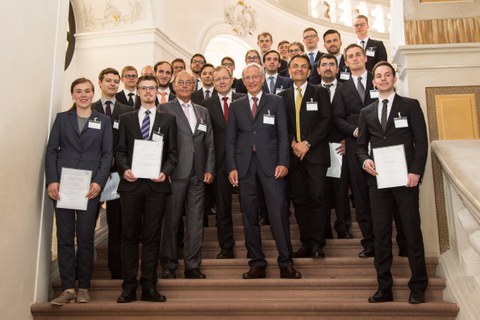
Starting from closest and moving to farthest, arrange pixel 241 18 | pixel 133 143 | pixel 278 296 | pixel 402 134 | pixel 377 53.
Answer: pixel 402 134, pixel 278 296, pixel 133 143, pixel 377 53, pixel 241 18

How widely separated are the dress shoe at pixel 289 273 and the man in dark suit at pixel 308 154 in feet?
0.83

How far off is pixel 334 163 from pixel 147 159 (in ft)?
4.94

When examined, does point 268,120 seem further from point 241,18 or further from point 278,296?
point 241,18

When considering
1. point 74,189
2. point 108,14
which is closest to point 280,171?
point 74,189

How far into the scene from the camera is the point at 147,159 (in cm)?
348

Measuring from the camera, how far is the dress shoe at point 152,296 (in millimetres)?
3324

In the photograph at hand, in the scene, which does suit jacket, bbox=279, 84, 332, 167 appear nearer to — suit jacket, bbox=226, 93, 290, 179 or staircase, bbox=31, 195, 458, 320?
suit jacket, bbox=226, 93, 290, 179

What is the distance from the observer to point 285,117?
12.2 feet

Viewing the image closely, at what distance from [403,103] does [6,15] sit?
267 centimetres

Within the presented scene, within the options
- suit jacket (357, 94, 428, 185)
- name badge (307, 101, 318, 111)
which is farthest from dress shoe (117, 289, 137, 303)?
name badge (307, 101, 318, 111)

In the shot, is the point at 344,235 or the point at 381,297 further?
the point at 344,235

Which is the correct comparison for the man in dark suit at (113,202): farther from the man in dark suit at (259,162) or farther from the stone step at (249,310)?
the man in dark suit at (259,162)

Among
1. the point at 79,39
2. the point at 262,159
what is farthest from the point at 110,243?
the point at 79,39

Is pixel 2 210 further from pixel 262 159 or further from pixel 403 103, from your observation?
pixel 403 103
